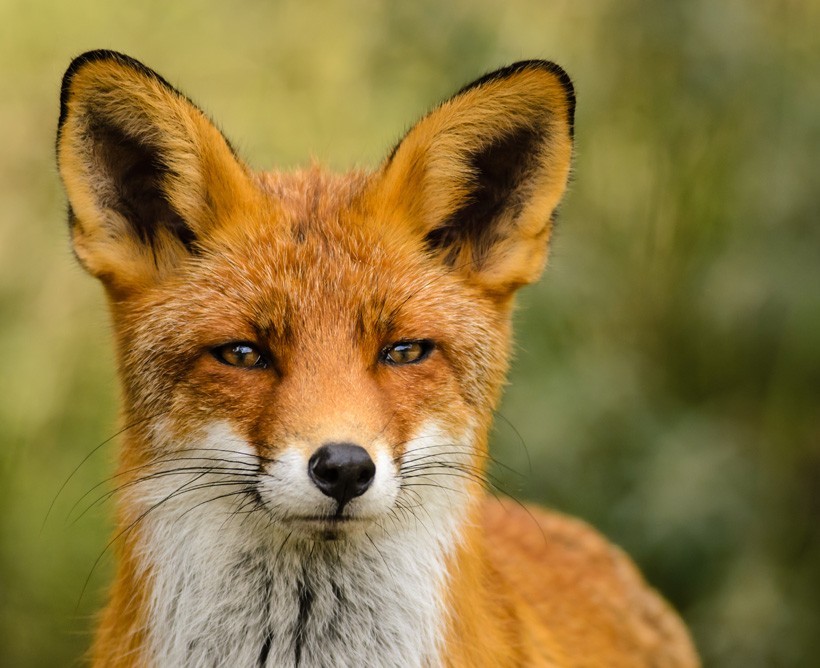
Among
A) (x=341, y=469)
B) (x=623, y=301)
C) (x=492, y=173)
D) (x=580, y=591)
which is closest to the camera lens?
(x=341, y=469)

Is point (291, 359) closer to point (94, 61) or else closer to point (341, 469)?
point (341, 469)

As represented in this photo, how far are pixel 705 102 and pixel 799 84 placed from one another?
1.50 ft

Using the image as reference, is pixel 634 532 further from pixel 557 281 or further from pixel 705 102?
pixel 705 102

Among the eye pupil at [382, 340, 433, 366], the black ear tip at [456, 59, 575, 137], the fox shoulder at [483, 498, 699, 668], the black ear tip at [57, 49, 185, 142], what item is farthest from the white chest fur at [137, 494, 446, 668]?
the black ear tip at [456, 59, 575, 137]

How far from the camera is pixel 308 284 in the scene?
9.54 ft

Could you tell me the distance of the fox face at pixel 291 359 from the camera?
109 inches

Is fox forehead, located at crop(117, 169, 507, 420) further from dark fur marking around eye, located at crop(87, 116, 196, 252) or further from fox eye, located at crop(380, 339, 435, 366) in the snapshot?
dark fur marking around eye, located at crop(87, 116, 196, 252)

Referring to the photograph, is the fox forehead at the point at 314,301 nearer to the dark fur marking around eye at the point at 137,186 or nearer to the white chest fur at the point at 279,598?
the dark fur marking around eye at the point at 137,186

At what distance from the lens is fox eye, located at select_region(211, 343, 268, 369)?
284cm

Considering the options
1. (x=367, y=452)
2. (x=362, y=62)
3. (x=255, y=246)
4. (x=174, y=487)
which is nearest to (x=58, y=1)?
(x=362, y=62)

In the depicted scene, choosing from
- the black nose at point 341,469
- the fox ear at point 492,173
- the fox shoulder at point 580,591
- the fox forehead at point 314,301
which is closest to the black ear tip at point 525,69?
the fox ear at point 492,173

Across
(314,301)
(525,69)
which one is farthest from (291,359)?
(525,69)

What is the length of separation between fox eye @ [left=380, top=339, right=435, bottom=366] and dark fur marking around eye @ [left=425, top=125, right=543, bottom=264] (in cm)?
39

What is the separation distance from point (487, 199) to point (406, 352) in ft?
2.23
